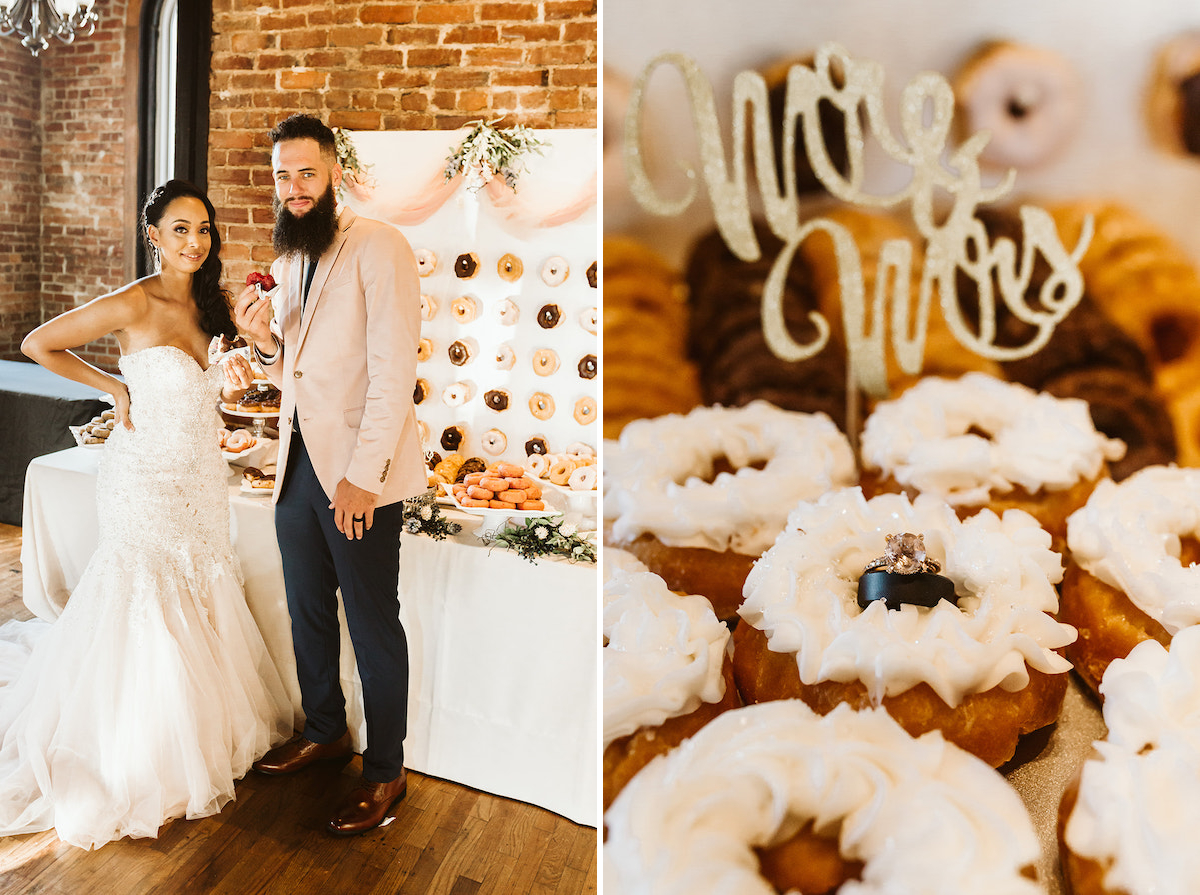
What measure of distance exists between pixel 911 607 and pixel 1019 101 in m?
0.36

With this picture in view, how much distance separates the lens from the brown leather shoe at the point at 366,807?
5.36 feet

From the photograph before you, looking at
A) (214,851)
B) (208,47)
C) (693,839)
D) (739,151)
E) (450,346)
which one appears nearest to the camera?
(693,839)

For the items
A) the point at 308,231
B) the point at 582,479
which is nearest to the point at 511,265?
the point at 582,479

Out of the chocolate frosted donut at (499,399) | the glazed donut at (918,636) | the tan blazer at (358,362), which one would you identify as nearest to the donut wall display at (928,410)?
the glazed donut at (918,636)

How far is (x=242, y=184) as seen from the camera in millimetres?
2785

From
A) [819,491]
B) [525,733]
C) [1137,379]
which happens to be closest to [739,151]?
[819,491]

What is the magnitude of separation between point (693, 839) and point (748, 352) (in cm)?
35

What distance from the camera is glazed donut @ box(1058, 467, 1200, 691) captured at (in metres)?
0.48

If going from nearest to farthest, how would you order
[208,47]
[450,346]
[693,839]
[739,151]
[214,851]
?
[693,839], [739,151], [214,851], [450,346], [208,47]

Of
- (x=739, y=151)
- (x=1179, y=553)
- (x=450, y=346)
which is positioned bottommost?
(x=1179, y=553)

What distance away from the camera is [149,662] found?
169 cm

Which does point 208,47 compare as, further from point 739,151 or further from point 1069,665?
point 1069,665

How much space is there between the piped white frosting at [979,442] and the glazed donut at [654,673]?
0.75ft

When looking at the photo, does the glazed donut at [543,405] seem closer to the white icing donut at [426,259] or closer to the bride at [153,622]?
the white icing donut at [426,259]
